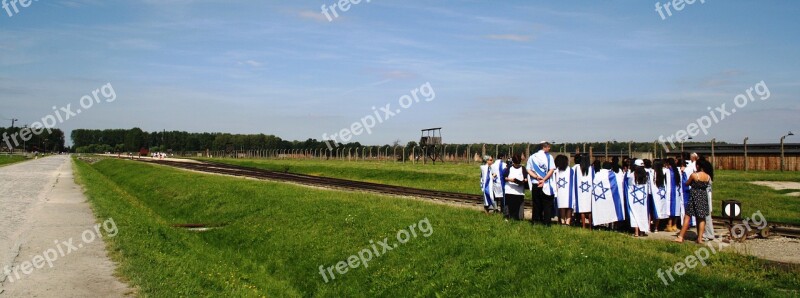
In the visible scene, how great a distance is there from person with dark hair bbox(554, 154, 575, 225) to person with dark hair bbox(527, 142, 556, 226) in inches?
26.0

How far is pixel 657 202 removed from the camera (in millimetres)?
14312

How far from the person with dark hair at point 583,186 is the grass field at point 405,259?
1.49 meters

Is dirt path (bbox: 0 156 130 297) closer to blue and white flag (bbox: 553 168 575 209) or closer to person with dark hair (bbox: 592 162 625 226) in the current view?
blue and white flag (bbox: 553 168 575 209)

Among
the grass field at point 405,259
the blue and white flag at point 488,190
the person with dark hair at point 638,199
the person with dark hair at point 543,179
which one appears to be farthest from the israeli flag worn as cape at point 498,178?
the person with dark hair at point 638,199

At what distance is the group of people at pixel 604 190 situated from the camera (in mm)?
13859

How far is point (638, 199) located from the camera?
13906 mm

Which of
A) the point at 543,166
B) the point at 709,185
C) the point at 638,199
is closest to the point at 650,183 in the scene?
the point at 638,199

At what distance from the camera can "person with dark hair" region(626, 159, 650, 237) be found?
13.8 metres

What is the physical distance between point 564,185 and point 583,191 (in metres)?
0.43

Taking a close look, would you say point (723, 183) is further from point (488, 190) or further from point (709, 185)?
point (709, 185)

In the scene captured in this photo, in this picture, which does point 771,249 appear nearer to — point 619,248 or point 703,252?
point 703,252

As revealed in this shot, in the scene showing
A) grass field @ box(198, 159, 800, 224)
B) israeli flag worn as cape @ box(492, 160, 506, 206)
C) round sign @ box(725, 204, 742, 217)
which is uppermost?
israeli flag worn as cape @ box(492, 160, 506, 206)

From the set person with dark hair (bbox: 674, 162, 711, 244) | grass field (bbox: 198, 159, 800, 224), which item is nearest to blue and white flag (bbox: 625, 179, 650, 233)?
person with dark hair (bbox: 674, 162, 711, 244)

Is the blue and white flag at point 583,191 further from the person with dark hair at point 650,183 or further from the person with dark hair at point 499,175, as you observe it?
the person with dark hair at point 499,175
